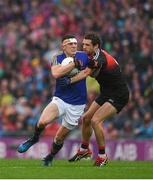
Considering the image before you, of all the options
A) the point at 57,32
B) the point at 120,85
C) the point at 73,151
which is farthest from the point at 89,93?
the point at 120,85

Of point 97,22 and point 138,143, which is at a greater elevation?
point 97,22

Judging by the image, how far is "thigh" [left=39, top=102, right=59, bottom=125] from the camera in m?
15.1

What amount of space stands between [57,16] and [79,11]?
0.79 metres

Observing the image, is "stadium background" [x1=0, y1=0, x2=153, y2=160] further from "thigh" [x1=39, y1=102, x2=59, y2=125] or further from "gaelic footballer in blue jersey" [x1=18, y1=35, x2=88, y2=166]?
"thigh" [x1=39, y1=102, x2=59, y2=125]

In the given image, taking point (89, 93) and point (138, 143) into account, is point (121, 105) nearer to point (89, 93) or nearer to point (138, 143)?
point (138, 143)

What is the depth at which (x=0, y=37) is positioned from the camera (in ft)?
92.5

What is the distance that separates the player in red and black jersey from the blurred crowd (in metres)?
6.05

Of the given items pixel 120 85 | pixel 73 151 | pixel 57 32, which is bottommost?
pixel 73 151

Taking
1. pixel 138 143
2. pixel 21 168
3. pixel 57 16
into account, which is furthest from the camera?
pixel 57 16

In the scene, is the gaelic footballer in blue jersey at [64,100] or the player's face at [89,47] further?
the player's face at [89,47]

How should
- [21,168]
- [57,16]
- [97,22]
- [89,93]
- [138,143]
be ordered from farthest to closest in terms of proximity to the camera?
[57,16], [97,22], [89,93], [138,143], [21,168]

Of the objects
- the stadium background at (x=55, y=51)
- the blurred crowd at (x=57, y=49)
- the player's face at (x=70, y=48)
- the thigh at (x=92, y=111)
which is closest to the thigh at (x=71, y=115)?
the thigh at (x=92, y=111)

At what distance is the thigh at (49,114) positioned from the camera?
15.1 meters

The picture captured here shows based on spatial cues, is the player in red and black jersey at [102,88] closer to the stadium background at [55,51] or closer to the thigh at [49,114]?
the thigh at [49,114]
